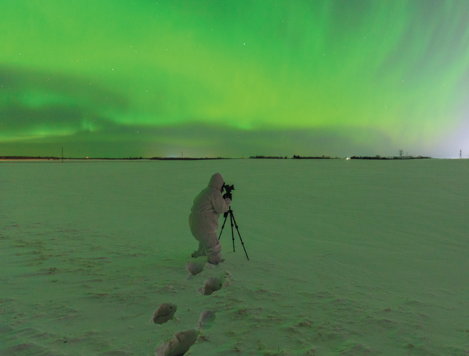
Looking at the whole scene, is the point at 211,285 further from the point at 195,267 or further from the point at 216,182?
the point at 216,182

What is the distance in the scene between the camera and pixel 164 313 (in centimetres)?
342

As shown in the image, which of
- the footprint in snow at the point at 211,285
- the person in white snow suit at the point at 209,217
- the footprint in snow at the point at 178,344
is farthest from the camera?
the person in white snow suit at the point at 209,217

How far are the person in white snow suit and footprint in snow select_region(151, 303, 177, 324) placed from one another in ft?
5.07

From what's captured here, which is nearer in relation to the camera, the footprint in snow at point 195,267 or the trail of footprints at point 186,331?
the trail of footprints at point 186,331

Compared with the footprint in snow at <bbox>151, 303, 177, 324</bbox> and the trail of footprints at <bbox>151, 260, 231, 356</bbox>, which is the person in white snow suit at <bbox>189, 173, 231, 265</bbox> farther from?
the footprint in snow at <bbox>151, 303, 177, 324</bbox>

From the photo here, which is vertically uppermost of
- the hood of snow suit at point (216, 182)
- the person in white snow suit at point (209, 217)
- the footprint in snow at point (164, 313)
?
the hood of snow suit at point (216, 182)

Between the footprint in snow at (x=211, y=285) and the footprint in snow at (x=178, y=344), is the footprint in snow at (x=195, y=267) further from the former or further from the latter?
the footprint in snow at (x=178, y=344)

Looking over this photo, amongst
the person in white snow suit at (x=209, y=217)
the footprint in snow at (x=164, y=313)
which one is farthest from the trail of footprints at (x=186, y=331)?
the person in white snow suit at (x=209, y=217)

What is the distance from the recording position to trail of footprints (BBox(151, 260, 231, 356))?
2750 millimetres

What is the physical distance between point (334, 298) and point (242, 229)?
497 centimetres

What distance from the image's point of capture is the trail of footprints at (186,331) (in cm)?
275

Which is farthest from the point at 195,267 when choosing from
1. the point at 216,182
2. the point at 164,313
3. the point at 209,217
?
the point at 216,182

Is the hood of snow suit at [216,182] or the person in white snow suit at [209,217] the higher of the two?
the hood of snow suit at [216,182]

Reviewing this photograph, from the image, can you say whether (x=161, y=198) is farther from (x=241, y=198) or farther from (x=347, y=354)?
(x=347, y=354)
